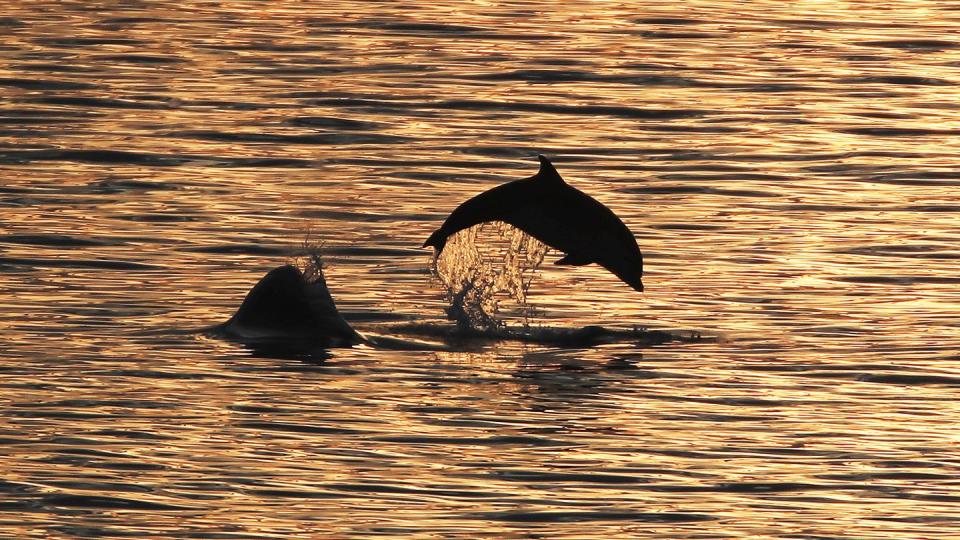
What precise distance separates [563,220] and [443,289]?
2.09 m

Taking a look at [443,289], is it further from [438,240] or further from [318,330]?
[318,330]

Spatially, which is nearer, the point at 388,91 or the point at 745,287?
the point at 745,287

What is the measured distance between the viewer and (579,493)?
15852 mm

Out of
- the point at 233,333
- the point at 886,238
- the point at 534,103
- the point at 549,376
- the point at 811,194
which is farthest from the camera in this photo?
the point at 534,103

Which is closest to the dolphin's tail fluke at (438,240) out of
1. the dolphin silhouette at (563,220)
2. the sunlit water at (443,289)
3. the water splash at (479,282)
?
the dolphin silhouette at (563,220)

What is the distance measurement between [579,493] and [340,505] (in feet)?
5.28

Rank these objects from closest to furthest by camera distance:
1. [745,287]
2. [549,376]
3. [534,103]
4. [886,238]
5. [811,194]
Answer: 1. [549,376]
2. [745,287]
3. [886,238]
4. [811,194]
5. [534,103]

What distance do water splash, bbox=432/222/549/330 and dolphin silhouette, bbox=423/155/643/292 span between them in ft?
2.29

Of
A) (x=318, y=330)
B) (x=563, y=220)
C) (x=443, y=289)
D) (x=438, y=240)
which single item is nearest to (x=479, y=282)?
(x=443, y=289)

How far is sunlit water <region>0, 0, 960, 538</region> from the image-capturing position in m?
15.8

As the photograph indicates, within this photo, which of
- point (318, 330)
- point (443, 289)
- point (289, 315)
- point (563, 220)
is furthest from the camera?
point (443, 289)

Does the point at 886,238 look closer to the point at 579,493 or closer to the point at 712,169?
the point at 712,169

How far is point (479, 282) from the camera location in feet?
75.0

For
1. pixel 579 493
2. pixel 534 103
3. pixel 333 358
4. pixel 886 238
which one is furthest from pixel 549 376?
pixel 534 103
